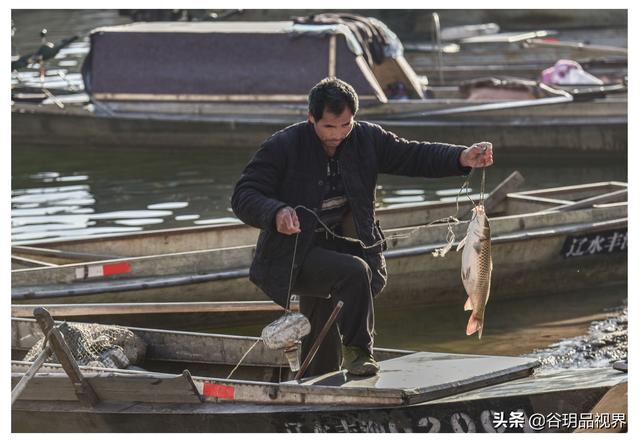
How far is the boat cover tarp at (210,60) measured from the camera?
14836mm

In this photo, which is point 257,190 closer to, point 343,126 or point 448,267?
point 343,126

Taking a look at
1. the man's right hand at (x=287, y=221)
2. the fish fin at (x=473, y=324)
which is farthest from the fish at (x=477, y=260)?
the man's right hand at (x=287, y=221)

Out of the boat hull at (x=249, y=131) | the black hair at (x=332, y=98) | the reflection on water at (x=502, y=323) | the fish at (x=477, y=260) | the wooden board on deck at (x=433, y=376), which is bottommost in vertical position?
the reflection on water at (x=502, y=323)

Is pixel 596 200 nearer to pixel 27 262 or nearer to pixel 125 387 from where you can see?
pixel 27 262

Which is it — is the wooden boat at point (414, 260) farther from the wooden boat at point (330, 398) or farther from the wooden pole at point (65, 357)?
the wooden pole at point (65, 357)

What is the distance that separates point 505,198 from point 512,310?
1.19 metres

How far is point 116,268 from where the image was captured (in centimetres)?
859

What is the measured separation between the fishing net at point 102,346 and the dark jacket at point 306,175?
1.50m

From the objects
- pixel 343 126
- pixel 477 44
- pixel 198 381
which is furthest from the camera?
pixel 477 44

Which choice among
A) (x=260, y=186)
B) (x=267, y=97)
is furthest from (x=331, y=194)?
(x=267, y=97)

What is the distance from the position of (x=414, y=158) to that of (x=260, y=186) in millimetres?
771

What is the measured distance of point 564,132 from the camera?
49.8 ft

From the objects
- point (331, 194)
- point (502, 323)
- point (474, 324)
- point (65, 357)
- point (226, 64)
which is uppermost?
point (331, 194)

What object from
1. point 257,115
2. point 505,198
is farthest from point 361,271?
point 257,115
